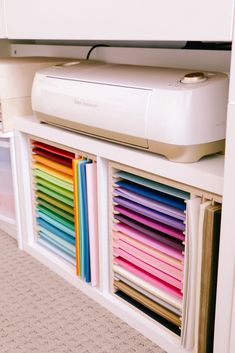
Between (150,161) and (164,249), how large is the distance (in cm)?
22

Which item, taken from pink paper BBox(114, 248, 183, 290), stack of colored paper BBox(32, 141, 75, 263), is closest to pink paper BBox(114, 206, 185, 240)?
pink paper BBox(114, 248, 183, 290)

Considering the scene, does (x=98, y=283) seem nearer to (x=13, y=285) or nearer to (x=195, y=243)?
(x=13, y=285)

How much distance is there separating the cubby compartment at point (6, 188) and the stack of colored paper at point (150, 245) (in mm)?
589

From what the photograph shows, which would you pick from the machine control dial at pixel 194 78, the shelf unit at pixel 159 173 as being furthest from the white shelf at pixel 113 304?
the machine control dial at pixel 194 78

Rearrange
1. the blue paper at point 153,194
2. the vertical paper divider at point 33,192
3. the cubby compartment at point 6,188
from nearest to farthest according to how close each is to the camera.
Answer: the blue paper at point 153,194, the vertical paper divider at point 33,192, the cubby compartment at point 6,188

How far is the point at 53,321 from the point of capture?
116 centimetres

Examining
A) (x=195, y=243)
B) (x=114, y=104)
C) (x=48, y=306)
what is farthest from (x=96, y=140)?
(x=48, y=306)

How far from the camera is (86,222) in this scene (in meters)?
1.19
